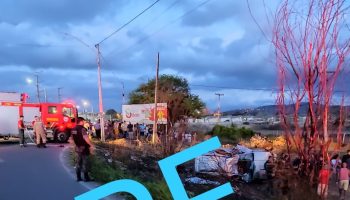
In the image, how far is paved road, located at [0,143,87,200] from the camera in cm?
1145

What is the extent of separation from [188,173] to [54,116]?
41.0 ft

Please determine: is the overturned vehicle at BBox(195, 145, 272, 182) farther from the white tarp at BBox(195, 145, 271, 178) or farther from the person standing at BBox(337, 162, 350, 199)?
the person standing at BBox(337, 162, 350, 199)

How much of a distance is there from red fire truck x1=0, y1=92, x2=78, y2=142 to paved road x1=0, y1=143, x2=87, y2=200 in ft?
45.5

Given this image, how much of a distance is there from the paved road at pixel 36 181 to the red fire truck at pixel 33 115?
13.9 meters

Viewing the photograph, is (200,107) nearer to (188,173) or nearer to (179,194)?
(188,173)

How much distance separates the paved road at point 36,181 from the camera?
11.4 m

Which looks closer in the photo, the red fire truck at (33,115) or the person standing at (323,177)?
the person standing at (323,177)

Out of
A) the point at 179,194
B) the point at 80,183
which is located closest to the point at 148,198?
the point at 179,194

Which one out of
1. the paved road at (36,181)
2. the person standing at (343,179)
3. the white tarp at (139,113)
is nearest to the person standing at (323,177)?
the paved road at (36,181)

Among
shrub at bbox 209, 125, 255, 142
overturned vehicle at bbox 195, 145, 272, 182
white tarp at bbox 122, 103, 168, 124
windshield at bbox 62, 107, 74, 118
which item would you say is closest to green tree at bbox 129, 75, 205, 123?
white tarp at bbox 122, 103, 168, 124

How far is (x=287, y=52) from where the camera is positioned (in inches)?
340

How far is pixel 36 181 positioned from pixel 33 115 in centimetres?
Answer: 2031

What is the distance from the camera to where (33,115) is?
3300 centimetres

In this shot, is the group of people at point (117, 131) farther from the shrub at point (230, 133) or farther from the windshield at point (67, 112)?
the shrub at point (230, 133)
